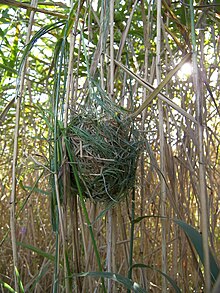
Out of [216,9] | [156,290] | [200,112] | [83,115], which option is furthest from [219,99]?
[200,112]

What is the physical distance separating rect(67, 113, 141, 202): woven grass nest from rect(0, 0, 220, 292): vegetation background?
0.07ft

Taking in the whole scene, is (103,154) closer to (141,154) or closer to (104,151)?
(104,151)

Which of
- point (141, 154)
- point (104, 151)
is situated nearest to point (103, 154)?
point (104, 151)

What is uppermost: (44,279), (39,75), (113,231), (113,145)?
(39,75)

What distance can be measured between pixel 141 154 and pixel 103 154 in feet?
0.37

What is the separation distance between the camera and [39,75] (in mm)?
1451

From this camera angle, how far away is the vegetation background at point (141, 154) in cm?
68

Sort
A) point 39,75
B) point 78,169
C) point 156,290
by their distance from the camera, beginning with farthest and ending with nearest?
point 39,75 → point 156,290 → point 78,169

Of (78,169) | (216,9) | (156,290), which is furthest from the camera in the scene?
(156,290)

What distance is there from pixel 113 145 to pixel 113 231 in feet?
0.47

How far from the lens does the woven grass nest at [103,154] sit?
2.17 ft

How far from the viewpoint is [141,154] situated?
2.49 feet

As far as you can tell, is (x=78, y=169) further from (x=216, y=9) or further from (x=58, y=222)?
(x=216, y=9)

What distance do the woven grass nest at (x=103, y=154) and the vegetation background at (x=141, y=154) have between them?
22mm
